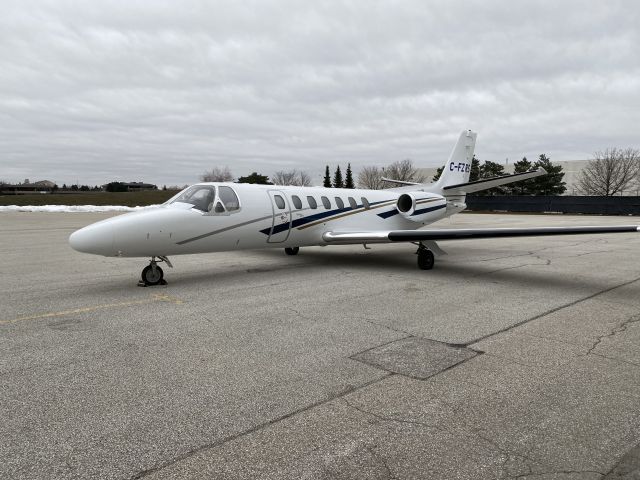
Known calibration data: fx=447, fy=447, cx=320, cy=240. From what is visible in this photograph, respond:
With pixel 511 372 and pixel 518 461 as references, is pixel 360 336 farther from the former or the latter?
pixel 518 461

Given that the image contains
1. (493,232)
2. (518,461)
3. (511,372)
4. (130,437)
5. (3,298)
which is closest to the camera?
(518,461)

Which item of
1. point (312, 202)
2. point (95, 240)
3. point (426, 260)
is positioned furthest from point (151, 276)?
point (426, 260)

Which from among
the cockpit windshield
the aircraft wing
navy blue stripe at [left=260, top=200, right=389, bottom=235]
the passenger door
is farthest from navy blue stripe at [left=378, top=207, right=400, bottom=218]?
the cockpit windshield

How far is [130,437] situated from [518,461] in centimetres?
278

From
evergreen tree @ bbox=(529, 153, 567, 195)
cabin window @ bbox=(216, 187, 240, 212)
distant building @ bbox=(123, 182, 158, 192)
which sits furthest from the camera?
distant building @ bbox=(123, 182, 158, 192)

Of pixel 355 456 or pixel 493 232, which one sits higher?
pixel 493 232

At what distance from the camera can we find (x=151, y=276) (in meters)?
9.15

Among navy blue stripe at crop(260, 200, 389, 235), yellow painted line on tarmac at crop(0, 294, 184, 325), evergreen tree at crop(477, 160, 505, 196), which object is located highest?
evergreen tree at crop(477, 160, 505, 196)

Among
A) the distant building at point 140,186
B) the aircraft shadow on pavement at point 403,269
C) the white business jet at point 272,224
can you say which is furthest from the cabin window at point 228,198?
the distant building at point 140,186

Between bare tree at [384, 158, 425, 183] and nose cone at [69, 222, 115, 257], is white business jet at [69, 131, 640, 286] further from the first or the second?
bare tree at [384, 158, 425, 183]

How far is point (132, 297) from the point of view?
8.03 meters

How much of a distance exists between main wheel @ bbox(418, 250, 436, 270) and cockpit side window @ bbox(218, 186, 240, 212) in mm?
5057

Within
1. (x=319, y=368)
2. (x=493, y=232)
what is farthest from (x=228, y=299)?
(x=493, y=232)

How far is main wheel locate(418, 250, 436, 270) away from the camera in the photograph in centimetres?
1190
